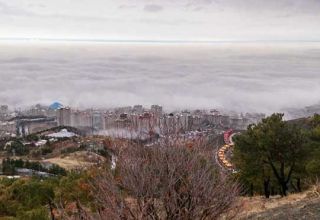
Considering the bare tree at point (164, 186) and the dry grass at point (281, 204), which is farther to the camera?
the dry grass at point (281, 204)

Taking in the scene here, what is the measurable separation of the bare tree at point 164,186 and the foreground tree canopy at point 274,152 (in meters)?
8.36

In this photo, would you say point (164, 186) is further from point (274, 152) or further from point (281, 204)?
point (274, 152)

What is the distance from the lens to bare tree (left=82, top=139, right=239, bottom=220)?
235 inches

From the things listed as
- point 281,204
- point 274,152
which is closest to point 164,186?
point 281,204

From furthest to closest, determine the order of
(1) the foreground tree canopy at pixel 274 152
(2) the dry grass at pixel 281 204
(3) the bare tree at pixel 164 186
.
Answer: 1. (1) the foreground tree canopy at pixel 274 152
2. (2) the dry grass at pixel 281 204
3. (3) the bare tree at pixel 164 186

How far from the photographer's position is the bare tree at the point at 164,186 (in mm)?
5980

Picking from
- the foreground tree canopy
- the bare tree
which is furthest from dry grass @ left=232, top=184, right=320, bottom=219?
the foreground tree canopy

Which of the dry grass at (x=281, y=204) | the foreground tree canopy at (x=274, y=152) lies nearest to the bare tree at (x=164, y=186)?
the dry grass at (x=281, y=204)

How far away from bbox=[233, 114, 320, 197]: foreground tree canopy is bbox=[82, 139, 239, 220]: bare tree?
8.36 meters

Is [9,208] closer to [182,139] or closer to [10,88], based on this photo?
[182,139]

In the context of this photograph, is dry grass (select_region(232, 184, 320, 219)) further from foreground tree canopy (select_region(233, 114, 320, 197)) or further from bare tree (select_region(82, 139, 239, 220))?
foreground tree canopy (select_region(233, 114, 320, 197))

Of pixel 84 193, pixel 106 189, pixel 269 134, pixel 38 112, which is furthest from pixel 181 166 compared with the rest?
pixel 38 112

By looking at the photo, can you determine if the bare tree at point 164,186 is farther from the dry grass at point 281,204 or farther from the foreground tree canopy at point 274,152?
the foreground tree canopy at point 274,152

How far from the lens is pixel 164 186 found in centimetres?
614
